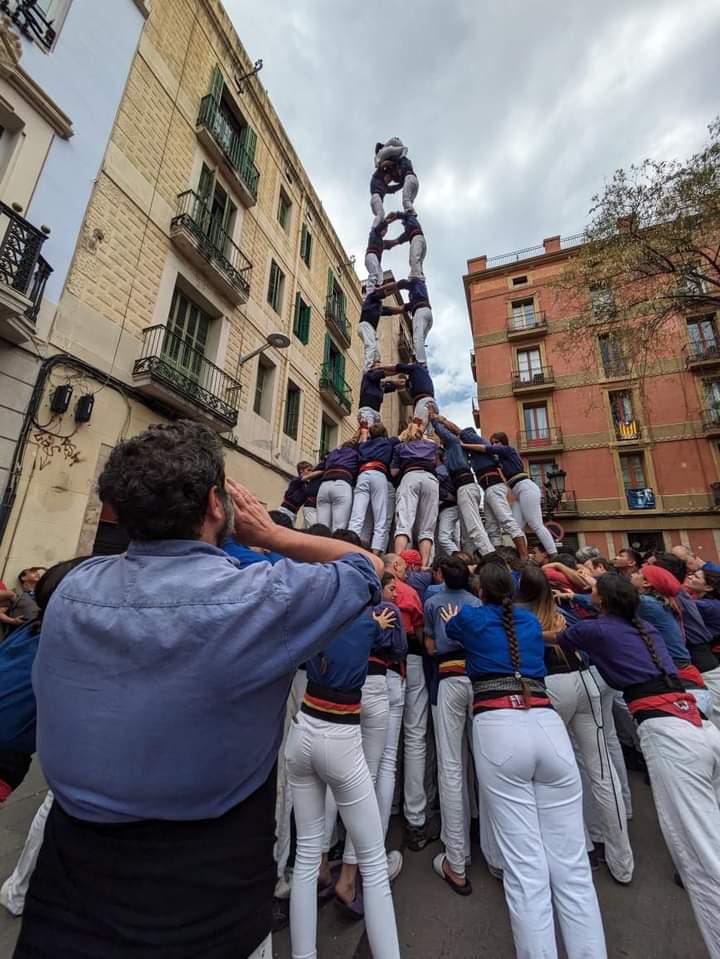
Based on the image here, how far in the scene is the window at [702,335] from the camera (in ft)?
66.1

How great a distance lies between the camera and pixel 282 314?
47.0ft

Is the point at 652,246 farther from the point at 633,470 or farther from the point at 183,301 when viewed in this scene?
the point at 183,301

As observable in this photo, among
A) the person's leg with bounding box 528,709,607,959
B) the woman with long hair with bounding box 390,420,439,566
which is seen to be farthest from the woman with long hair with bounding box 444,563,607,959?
the woman with long hair with bounding box 390,420,439,566

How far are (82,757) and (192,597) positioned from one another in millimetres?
421

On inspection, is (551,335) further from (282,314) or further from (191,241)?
(191,241)

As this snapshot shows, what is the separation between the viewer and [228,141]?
12.4 meters

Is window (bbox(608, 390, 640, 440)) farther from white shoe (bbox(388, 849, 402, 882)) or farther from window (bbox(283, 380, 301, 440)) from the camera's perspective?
white shoe (bbox(388, 849, 402, 882))

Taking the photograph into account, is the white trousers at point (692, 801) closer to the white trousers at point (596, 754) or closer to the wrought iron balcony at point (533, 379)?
the white trousers at point (596, 754)

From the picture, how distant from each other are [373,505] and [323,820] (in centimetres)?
407

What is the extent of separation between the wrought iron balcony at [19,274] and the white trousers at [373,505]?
5.66 metres

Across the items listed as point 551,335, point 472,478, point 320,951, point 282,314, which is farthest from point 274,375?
point 551,335

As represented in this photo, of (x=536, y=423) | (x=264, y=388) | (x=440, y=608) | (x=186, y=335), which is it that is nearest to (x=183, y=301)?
(x=186, y=335)

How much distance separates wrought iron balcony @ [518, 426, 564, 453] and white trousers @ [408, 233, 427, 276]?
14.9 metres

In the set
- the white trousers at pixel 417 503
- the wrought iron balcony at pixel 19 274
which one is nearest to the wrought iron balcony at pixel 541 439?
the white trousers at pixel 417 503
